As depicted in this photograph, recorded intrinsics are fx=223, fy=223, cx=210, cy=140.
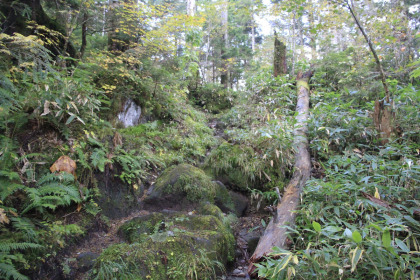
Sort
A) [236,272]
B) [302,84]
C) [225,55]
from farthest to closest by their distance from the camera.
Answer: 1. [225,55]
2. [302,84]
3. [236,272]

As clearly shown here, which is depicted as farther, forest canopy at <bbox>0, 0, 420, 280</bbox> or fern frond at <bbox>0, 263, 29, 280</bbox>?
forest canopy at <bbox>0, 0, 420, 280</bbox>

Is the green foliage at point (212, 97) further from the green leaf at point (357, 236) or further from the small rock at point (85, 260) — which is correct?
the green leaf at point (357, 236)

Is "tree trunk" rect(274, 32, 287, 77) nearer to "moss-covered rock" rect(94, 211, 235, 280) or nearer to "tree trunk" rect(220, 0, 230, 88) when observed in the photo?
"tree trunk" rect(220, 0, 230, 88)

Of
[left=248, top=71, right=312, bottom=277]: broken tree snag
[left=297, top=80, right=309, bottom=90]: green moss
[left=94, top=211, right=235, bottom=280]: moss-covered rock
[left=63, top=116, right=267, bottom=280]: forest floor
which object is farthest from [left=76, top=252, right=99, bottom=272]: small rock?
[left=297, top=80, right=309, bottom=90]: green moss

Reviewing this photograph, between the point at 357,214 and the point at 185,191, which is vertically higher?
the point at 357,214

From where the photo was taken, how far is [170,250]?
3082mm

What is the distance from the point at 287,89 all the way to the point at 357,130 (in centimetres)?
369

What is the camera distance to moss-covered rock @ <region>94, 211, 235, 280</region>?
2.82m

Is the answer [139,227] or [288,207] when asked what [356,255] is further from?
[139,227]

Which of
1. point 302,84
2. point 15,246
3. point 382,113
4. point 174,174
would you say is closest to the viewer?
point 15,246

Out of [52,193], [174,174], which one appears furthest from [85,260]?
[174,174]

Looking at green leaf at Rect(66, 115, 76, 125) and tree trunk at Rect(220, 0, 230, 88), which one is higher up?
tree trunk at Rect(220, 0, 230, 88)

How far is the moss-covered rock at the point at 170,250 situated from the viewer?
2.82 m

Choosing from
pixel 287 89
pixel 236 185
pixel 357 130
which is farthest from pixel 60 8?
pixel 357 130
